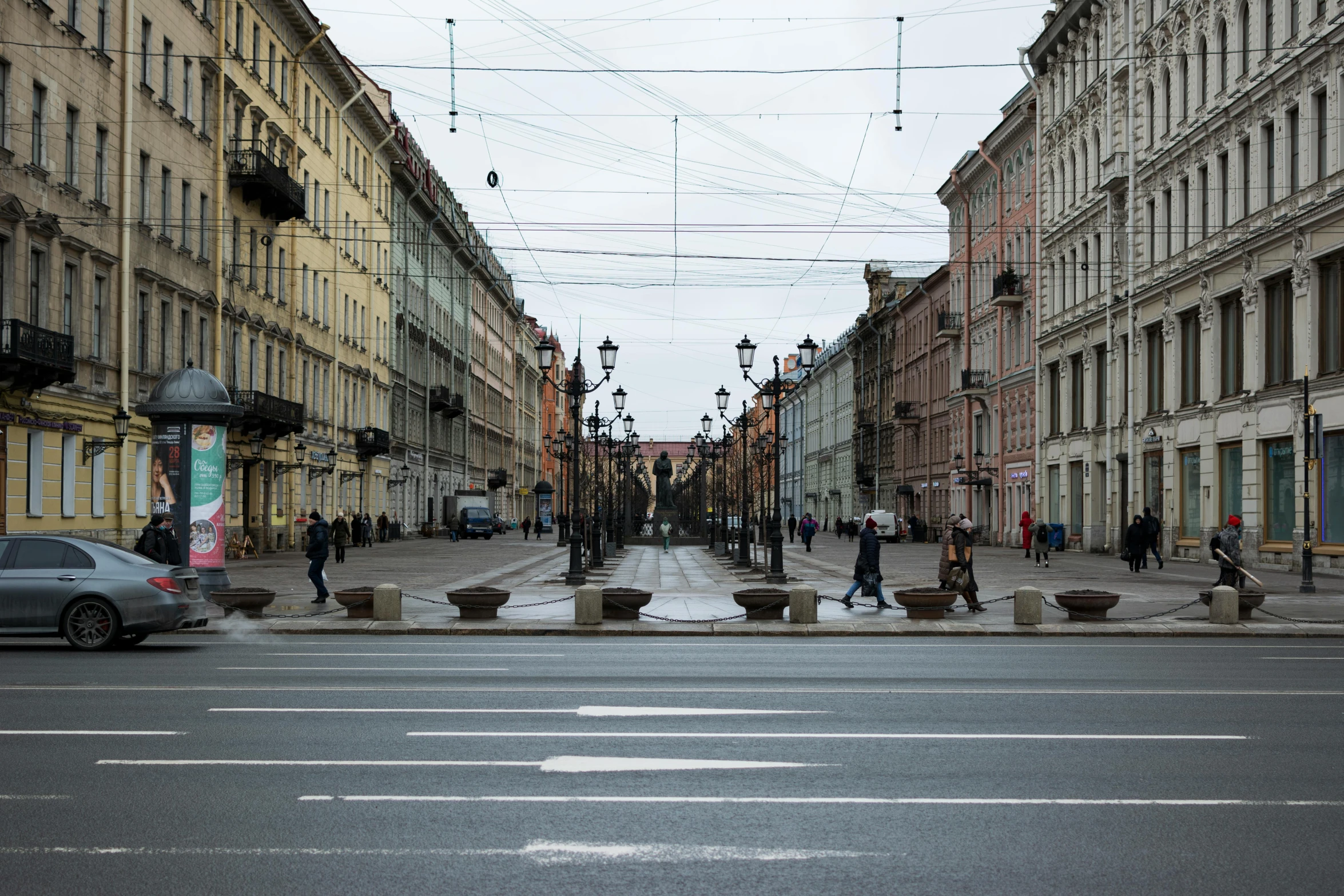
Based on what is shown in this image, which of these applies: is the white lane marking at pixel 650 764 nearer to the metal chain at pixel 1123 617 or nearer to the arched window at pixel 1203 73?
the metal chain at pixel 1123 617

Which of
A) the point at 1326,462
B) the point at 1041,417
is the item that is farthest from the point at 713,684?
the point at 1041,417

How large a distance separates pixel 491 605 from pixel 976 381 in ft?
178

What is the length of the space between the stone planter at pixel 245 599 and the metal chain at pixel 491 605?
221 cm

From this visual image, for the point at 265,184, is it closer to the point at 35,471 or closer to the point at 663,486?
the point at 35,471

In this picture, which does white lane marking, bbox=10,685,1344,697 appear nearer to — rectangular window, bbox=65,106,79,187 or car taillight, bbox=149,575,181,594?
car taillight, bbox=149,575,181,594

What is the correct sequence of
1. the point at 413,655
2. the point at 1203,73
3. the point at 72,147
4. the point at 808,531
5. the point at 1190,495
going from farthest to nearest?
the point at 808,531
the point at 1190,495
the point at 1203,73
the point at 72,147
the point at 413,655

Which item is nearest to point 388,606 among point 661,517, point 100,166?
point 100,166

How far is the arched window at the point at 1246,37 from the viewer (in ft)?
131

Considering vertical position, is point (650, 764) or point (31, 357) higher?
point (31, 357)

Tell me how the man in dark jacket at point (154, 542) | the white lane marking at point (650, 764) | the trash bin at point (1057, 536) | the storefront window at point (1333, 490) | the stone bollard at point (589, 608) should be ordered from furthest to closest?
the trash bin at point (1057, 536)
the storefront window at point (1333, 490)
the man in dark jacket at point (154, 542)
the stone bollard at point (589, 608)
the white lane marking at point (650, 764)

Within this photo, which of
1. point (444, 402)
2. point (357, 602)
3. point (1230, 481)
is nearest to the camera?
point (357, 602)

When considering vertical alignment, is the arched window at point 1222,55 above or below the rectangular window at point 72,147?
above

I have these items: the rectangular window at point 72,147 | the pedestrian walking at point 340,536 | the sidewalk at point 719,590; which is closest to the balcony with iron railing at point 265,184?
the pedestrian walking at point 340,536

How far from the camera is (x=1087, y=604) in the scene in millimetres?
22422
